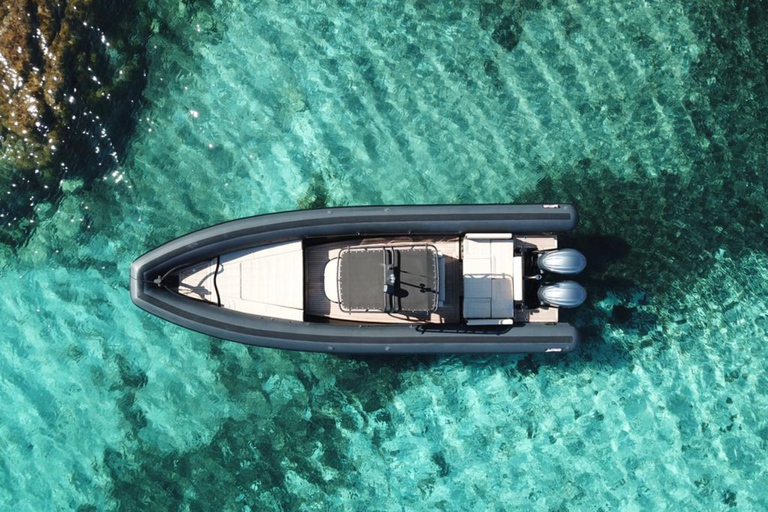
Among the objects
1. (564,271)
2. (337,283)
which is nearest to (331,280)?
(337,283)

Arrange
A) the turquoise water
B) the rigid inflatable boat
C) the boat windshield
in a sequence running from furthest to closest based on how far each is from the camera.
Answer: the turquoise water → the rigid inflatable boat → the boat windshield

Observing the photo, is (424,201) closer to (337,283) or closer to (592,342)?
(337,283)

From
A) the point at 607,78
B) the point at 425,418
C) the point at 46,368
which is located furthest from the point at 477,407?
the point at 46,368

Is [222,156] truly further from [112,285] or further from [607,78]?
[607,78]

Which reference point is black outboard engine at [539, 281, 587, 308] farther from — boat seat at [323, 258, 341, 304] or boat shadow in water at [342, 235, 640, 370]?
boat seat at [323, 258, 341, 304]

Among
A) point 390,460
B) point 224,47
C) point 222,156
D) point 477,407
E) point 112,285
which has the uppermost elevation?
point 224,47

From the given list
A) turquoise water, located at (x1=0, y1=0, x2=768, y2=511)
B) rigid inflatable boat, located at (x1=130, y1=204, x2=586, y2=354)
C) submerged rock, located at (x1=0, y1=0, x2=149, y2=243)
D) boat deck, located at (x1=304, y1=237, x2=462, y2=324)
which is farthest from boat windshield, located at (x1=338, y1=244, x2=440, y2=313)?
submerged rock, located at (x1=0, y1=0, x2=149, y2=243)
